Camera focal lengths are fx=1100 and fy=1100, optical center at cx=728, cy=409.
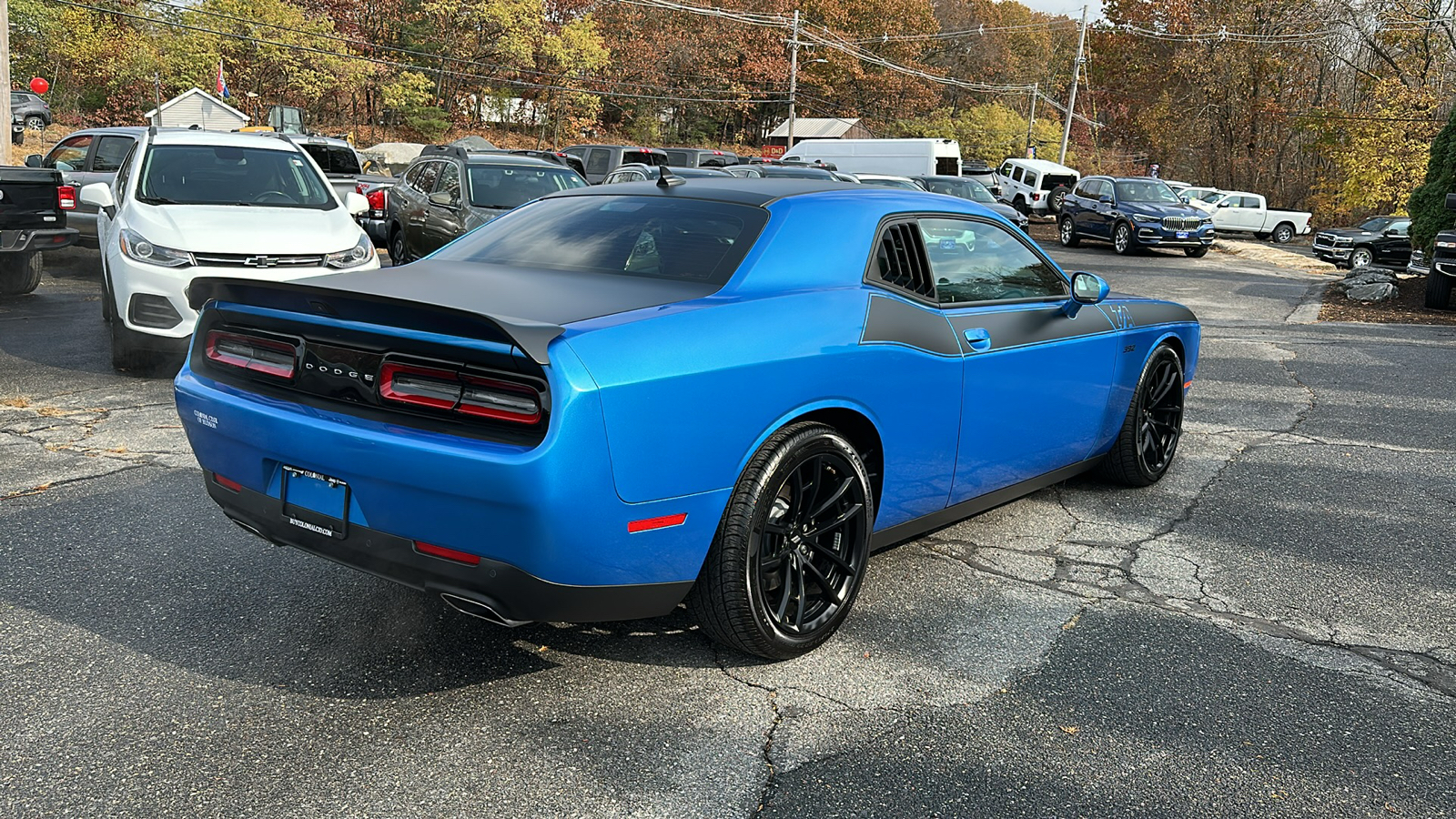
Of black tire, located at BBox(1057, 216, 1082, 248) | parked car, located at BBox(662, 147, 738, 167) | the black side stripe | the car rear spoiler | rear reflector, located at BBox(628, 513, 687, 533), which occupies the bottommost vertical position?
black tire, located at BBox(1057, 216, 1082, 248)

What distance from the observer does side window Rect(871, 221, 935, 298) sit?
4.00 m

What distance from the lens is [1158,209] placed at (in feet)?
81.4

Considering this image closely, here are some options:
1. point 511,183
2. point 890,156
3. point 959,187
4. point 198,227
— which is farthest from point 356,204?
point 890,156

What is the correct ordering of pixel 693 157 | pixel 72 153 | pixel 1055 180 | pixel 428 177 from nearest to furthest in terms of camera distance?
1. pixel 428 177
2. pixel 72 153
3. pixel 693 157
4. pixel 1055 180

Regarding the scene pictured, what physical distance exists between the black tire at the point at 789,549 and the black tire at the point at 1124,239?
2324 cm

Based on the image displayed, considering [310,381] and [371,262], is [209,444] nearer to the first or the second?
[310,381]

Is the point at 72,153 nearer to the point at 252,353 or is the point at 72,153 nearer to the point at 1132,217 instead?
the point at 252,353

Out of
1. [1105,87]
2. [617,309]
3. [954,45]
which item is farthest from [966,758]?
[954,45]

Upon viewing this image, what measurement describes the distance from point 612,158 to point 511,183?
38.3ft

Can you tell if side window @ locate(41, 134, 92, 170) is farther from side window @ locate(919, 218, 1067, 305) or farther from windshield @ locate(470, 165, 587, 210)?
side window @ locate(919, 218, 1067, 305)

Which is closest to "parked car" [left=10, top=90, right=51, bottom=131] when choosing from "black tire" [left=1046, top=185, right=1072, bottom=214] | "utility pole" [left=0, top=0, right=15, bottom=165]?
"utility pole" [left=0, top=0, right=15, bottom=165]

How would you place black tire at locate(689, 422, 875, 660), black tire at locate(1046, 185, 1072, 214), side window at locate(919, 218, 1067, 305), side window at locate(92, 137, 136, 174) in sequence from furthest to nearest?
black tire at locate(1046, 185, 1072, 214)
side window at locate(92, 137, 136, 174)
side window at locate(919, 218, 1067, 305)
black tire at locate(689, 422, 875, 660)

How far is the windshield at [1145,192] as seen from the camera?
84.1ft

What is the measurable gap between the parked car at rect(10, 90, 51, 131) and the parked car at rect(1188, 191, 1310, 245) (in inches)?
1537
